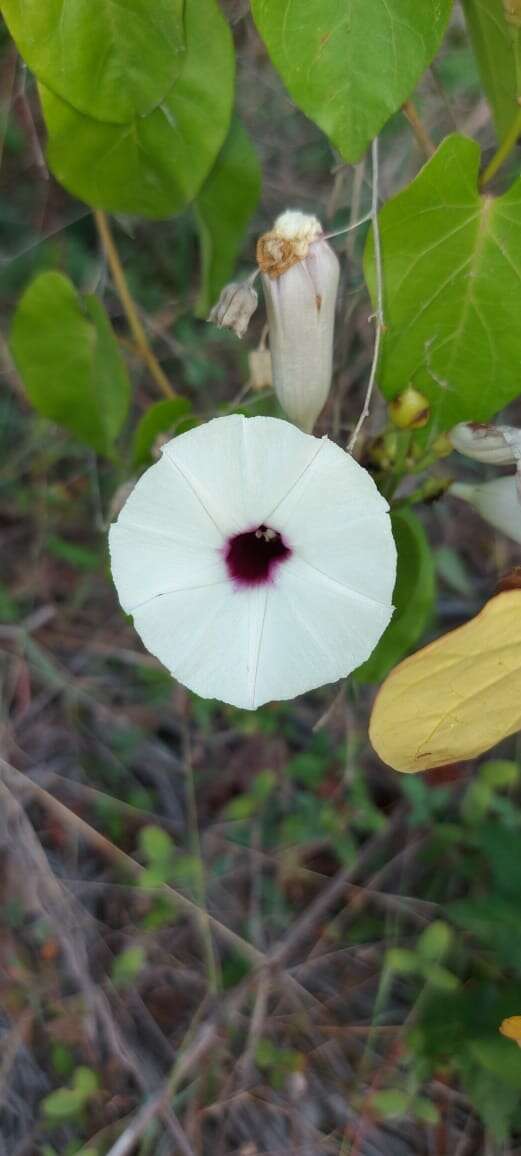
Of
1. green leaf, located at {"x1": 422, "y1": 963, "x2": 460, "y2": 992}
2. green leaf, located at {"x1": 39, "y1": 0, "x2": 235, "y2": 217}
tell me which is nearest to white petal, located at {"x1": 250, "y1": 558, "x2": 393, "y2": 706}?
green leaf, located at {"x1": 39, "y1": 0, "x2": 235, "y2": 217}

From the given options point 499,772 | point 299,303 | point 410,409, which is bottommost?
point 499,772

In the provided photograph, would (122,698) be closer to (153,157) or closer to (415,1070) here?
(415,1070)

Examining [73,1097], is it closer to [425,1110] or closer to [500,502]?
[425,1110]

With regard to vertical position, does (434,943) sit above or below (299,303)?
below

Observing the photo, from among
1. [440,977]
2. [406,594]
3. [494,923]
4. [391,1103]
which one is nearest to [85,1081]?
[391,1103]

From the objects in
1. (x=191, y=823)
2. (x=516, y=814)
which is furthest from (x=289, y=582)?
(x=191, y=823)

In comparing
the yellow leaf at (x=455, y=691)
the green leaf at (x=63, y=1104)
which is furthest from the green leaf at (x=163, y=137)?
the green leaf at (x=63, y=1104)

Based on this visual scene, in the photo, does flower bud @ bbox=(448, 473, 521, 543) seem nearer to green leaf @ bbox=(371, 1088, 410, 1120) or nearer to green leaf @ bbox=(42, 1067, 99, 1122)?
green leaf @ bbox=(371, 1088, 410, 1120)
